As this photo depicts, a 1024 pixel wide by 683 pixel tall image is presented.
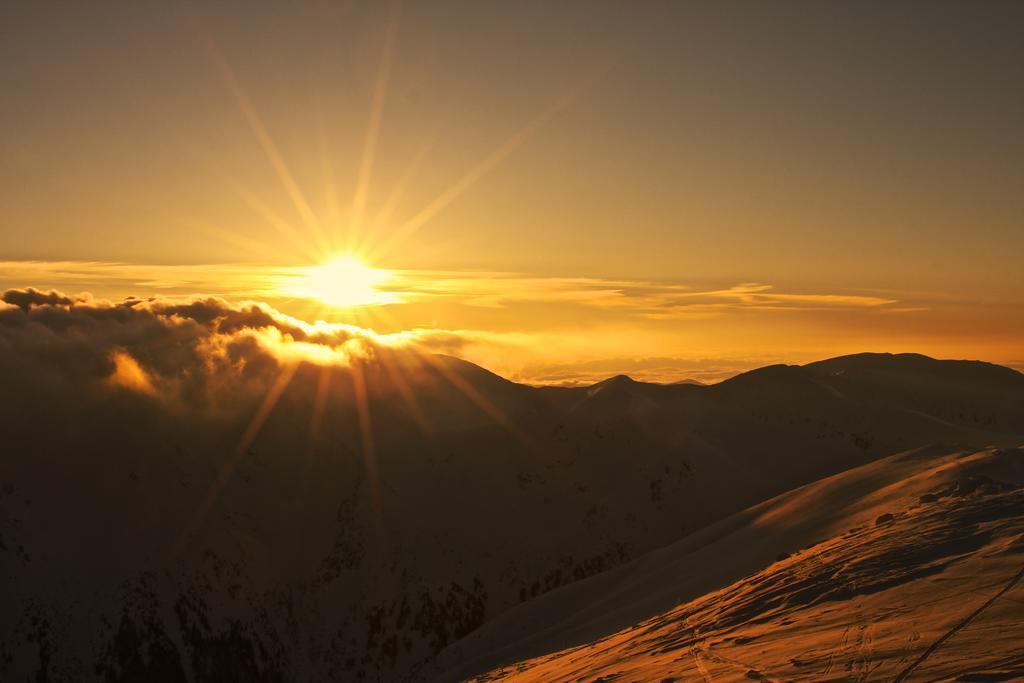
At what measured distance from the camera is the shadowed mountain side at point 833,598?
64.7ft

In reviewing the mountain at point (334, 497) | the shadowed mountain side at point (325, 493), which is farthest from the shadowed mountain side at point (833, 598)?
the shadowed mountain side at point (325, 493)

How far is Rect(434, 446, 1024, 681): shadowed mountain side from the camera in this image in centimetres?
1973

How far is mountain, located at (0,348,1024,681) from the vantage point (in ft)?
327

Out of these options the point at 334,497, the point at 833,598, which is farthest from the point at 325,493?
the point at 833,598

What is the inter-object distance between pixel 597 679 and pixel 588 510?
326 ft

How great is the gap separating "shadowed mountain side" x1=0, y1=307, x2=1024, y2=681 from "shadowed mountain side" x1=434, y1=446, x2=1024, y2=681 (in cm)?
5574

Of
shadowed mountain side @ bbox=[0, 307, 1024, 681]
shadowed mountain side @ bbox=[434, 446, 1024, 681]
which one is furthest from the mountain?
shadowed mountain side @ bbox=[434, 446, 1024, 681]

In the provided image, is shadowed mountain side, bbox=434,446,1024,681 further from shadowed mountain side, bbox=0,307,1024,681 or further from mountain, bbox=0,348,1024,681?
shadowed mountain side, bbox=0,307,1024,681

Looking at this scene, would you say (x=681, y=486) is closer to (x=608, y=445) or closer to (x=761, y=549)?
(x=608, y=445)

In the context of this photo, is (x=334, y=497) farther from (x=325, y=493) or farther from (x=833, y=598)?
(x=833, y=598)

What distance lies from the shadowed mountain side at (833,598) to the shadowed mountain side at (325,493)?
55739 mm

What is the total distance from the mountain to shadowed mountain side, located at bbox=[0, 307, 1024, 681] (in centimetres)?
38

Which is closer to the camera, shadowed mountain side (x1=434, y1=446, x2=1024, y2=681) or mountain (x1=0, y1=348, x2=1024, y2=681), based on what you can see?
shadowed mountain side (x1=434, y1=446, x2=1024, y2=681)

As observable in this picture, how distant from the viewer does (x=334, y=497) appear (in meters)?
130
